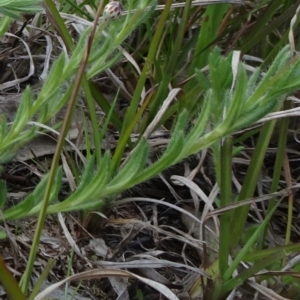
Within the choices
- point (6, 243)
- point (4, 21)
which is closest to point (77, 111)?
point (4, 21)

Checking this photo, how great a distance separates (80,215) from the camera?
108cm

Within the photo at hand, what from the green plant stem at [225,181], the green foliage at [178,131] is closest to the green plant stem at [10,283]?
the green foliage at [178,131]

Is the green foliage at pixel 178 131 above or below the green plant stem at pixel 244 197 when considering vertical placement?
above

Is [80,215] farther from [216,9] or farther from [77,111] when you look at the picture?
[216,9]

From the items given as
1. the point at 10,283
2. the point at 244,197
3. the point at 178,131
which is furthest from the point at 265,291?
the point at 10,283

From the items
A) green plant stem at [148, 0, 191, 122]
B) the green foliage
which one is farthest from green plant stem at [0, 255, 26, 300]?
green plant stem at [148, 0, 191, 122]

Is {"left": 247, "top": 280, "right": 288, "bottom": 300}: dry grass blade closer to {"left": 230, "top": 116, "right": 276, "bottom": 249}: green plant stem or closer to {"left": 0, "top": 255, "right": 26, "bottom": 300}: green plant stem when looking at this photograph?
{"left": 230, "top": 116, "right": 276, "bottom": 249}: green plant stem

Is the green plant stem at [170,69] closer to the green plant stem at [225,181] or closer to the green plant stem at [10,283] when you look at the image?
the green plant stem at [225,181]

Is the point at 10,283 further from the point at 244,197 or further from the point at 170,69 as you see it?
the point at 170,69

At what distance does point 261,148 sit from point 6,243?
1.47 feet

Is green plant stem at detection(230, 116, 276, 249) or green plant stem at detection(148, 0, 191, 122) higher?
green plant stem at detection(148, 0, 191, 122)

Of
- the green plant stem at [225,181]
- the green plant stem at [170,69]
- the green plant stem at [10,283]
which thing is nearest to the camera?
the green plant stem at [10,283]

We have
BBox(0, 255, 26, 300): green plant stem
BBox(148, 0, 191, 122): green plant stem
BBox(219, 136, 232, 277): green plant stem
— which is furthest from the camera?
BBox(148, 0, 191, 122): green plant stem

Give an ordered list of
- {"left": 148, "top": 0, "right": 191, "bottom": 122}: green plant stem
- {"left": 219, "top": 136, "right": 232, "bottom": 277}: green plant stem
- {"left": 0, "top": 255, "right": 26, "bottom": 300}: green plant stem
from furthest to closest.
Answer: {"left": 148, "top": 0, "right": 191, "bottom": 122}: green plant stem, {"left": 219, "top": 136, "right": 232, "bottom": 277}: green plant stem, {"left": 0, "top": 255, "right": 26, "bottom": 300}: green plant stem
